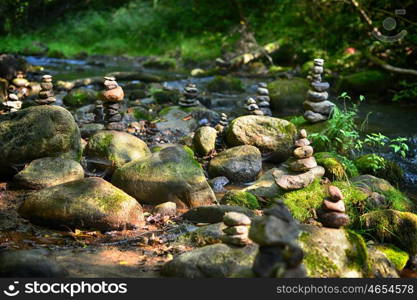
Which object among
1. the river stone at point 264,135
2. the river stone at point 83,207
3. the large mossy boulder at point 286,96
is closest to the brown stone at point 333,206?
the river stone at point 83,207

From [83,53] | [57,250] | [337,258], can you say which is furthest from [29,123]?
[83,53]

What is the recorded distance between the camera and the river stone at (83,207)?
5336 mm

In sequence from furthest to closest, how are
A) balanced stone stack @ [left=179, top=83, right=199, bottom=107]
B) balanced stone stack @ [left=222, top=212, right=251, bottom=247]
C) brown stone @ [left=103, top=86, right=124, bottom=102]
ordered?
1. balanced stone stack @ [left=179, top=83, right=199, bottom=107]
2. brown stone @ [left=103, top=86, right=124, bottom=102]
3. balanced stone stack @ [left=222, top=212, right=251, bottom=247]

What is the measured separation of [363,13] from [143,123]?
872 cm

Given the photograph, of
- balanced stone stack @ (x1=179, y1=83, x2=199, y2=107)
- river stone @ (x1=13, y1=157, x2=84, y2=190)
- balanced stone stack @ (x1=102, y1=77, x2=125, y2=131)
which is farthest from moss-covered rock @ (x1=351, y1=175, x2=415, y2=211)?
balanced stone stack @ (x1=179, y1=83, x2=199, y2=107)

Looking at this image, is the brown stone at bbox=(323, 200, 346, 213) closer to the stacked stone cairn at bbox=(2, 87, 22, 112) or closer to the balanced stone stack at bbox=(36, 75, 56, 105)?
the balanced stone stack at bbox=(36, 75, 56, 105)

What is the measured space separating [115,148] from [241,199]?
89.8 inches

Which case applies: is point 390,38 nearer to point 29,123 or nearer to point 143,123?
point 143,123

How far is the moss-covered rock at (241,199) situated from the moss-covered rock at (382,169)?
7.31 feet

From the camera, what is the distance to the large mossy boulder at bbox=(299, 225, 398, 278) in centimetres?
419

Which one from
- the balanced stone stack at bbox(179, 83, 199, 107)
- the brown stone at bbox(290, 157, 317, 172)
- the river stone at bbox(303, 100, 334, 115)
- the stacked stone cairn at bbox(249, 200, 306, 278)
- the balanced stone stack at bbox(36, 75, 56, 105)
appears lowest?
the balanced stone stack at bbox(179, 83, 199, 107)

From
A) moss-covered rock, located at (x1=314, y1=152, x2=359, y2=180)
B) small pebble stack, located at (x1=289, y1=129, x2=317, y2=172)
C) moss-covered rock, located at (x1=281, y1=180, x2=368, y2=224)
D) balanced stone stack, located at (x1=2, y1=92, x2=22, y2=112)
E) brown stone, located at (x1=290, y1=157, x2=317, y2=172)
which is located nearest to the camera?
moss-covered rock, located at (x1=281, y1=180, x2=368, y2=224)

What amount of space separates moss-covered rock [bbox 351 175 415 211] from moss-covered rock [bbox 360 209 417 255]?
2.31 feet

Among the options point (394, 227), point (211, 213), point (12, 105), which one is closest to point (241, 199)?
point (211, 213)
